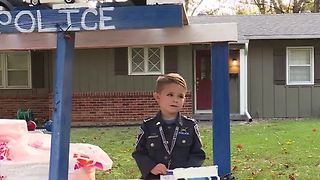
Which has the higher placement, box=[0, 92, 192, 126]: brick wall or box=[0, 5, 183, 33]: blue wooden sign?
box=[0, 5, 183, 33]: blue wooden sign

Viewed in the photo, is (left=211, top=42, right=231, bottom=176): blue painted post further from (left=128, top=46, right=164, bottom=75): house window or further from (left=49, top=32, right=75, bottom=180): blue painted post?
(left=128, top=46, right=164, bottom=75): house window

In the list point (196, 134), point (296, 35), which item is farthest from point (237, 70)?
point (196, 134)

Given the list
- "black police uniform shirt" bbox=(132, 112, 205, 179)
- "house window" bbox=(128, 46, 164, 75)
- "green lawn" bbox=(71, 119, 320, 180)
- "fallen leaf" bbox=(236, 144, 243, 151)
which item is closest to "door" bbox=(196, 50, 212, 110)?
"house window" bbox=(128, 46, 164, 75)

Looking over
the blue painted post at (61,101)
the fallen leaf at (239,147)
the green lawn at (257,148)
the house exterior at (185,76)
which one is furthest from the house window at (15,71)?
the blue painted post at (61,101)

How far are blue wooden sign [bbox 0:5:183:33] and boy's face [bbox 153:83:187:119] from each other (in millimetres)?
635

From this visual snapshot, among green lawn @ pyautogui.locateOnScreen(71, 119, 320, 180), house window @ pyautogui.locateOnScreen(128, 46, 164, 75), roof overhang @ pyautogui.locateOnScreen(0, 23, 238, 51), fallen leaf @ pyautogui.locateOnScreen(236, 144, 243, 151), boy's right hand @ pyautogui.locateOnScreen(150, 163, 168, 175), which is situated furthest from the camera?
house window @ pyautogui.locateOnScreen(128, 46, 164, 75)

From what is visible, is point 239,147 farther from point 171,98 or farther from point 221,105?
point 221,105

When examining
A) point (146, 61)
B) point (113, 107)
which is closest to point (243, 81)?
point (146, 61)

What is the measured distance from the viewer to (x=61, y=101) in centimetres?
305

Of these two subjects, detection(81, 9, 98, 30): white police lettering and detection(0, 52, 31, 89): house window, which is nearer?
detection(81, 9, 98, 30): white police lettering

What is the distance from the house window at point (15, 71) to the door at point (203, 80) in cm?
533

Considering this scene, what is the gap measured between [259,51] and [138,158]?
15.4 m

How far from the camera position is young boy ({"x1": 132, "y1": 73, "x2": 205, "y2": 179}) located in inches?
137

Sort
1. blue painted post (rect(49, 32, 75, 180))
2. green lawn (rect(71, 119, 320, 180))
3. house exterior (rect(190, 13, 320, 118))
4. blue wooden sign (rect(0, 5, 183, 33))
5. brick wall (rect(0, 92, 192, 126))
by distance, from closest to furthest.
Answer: blue wooden sign (rect(0, 5, 183, 33)) → blue painted post (rect(49, 32, 75, 180)) → green lawn (rect(71, 119, 320, 180)) → brick wall (rect(0, 92, 192, 126)) → house exterior (rect(190, 13, 320, 118))
